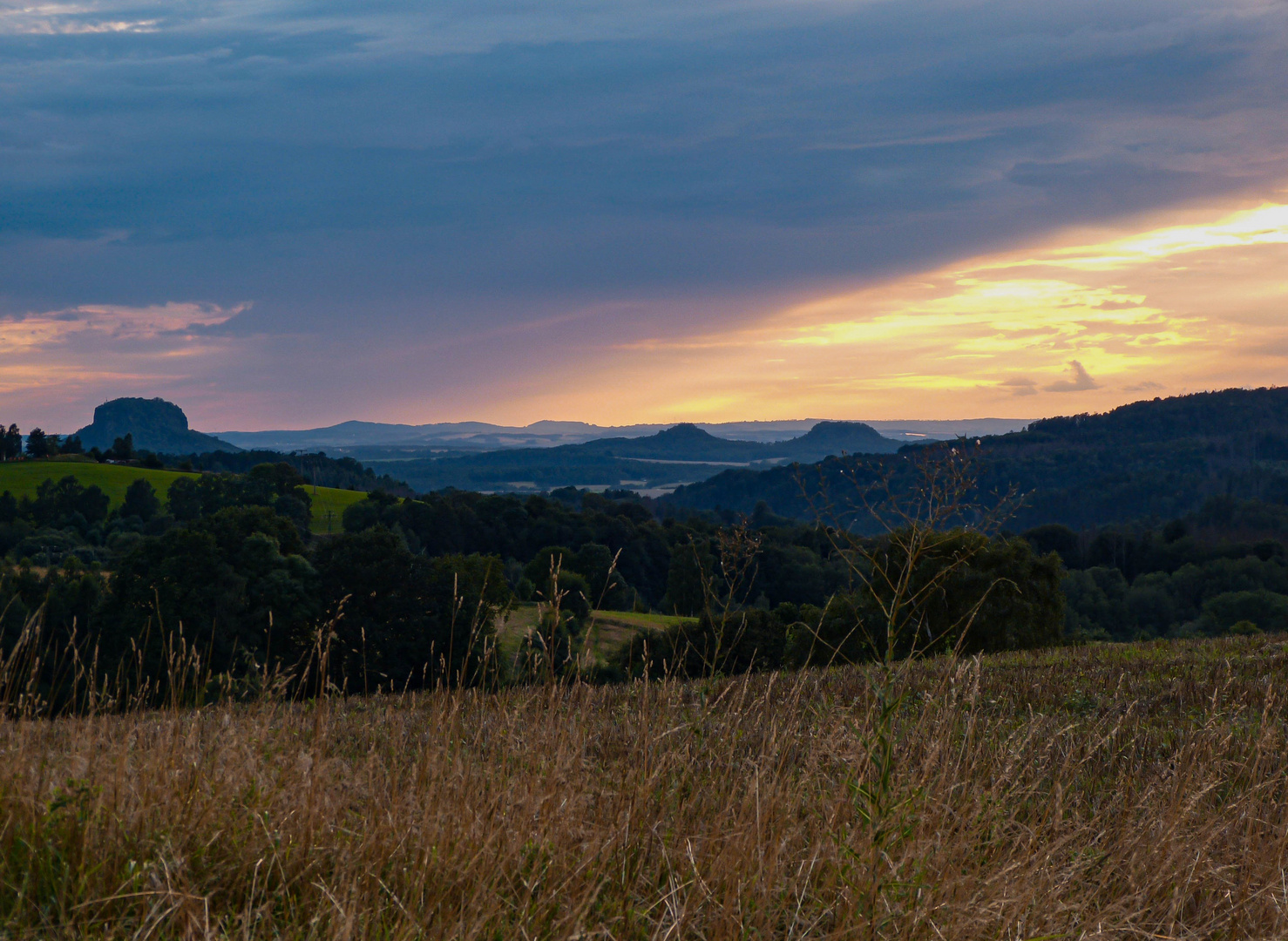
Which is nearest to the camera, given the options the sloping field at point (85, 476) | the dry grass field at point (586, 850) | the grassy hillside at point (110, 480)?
the dry grass field at point (586, 850)

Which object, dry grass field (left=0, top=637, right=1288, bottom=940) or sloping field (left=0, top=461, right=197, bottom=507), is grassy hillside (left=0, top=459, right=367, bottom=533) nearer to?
sloping field (left=0, top=461, right=197, bottom=507)

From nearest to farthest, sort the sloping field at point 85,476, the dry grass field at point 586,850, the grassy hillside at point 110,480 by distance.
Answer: the dry grass field at point 586,850 < the grassy hillside at point 110,480 < the sloping field at point 85,476

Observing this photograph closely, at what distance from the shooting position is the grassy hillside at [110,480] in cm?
11000

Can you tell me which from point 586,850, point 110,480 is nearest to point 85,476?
point 110,480

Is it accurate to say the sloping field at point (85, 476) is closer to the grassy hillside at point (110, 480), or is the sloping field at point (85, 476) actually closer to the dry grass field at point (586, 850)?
the grassy hillside at point (110, 480)

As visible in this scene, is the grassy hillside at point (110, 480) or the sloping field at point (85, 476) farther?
the sloping field at point (85, 476)

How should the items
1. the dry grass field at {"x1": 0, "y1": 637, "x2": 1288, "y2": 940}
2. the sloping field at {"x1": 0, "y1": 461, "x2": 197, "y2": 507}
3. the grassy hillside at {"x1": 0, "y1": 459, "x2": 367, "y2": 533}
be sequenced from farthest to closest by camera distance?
the sloping field at {"x1": 0, "y1": 461, "x2": 197, "y2": 507} → the grassy hillside at {"x1": 0, "y1": 459, "x2": 367, "y2": 533} → the dry grass field at {"x1": 0, "y1": 637, "x2": 1288, "y2": 940}

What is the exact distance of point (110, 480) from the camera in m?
120

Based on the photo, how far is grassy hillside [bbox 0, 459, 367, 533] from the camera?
361 feet

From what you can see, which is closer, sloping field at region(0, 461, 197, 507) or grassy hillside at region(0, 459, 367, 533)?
grassy hillside at region(0, 459, 367, 533)

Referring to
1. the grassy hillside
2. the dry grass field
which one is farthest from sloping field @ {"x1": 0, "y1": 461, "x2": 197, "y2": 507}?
the dry grass field

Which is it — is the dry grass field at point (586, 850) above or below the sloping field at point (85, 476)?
above

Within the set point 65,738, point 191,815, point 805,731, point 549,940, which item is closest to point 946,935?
point 549,940

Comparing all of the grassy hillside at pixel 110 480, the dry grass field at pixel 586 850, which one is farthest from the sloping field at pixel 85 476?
the dry grass field at pixel 586 850
